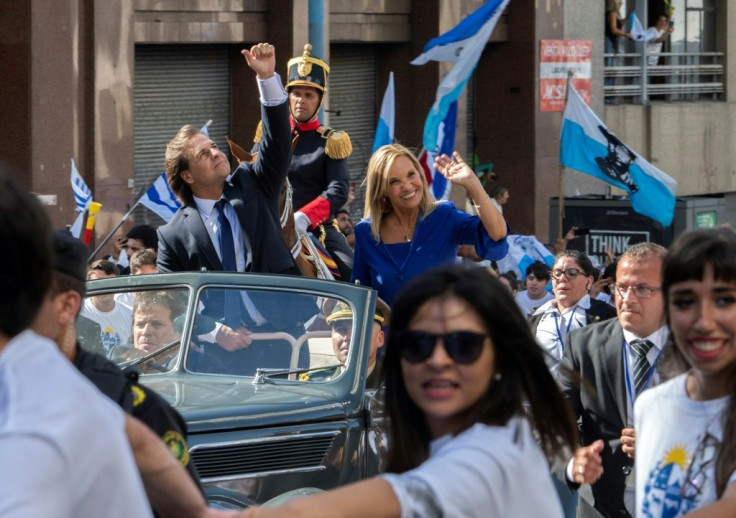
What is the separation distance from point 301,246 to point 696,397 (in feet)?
17.2

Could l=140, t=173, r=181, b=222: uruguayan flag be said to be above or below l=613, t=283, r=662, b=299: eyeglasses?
above

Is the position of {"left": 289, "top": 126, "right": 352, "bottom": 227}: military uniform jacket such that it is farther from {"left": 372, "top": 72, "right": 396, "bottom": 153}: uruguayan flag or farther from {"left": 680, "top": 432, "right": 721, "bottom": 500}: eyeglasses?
{"left": 680, "top": 432, "right": 721, "bottom": 500}: eyeglasses

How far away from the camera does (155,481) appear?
288cm

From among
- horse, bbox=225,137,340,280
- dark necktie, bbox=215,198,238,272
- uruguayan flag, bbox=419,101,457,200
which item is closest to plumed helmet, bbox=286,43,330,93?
horse, bbox=225,137,340,280

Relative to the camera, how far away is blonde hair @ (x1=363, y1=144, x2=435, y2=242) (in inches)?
295

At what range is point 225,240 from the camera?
786cm

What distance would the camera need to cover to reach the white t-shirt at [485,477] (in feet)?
8.96

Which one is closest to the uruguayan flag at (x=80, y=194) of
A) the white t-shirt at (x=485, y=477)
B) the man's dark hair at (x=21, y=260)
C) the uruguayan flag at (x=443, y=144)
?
the uruguayan flag at (x=443, y=144)

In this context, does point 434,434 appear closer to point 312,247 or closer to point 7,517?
point 7,517

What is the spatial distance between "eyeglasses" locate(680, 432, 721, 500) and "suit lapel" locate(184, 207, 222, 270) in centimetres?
449

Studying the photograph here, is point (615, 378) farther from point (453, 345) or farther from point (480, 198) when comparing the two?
point (453, 345)

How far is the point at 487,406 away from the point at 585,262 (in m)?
6.69

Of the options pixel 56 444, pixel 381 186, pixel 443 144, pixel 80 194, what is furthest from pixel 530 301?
pixel 56 444

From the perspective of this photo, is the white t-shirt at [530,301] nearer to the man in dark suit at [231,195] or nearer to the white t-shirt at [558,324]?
the white t-shirt at [558,324]
